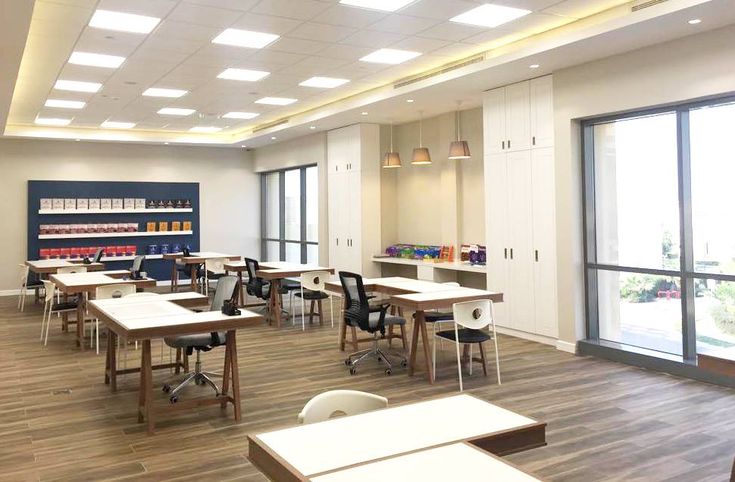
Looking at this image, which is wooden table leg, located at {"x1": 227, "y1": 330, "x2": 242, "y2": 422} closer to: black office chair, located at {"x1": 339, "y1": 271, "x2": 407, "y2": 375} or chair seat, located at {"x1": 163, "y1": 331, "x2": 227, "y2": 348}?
chair seat, located at {"x1": 163, "y1": 331, "x2": 227, "y2": 348}

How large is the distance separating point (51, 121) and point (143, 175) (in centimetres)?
265

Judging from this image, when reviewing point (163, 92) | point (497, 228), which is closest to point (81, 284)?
point (163, 92)

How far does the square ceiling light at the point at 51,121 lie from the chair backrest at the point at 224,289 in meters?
7.93

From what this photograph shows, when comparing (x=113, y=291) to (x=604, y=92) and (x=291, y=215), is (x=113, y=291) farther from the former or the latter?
(x=291, y=215)

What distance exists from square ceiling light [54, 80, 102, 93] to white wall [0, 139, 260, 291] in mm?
4971

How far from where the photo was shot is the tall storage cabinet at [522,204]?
736 centimetres

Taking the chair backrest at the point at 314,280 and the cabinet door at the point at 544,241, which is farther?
the chair backrest at the point at 314,280

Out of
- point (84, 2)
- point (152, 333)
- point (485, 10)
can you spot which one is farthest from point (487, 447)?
point (84, 2)

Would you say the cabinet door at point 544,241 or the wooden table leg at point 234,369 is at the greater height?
→ the cabinet door at point 544,241

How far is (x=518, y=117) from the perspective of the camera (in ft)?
25.3

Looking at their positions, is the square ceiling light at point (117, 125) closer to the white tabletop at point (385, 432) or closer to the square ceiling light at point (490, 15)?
the square ceiling light at point (490, 15)

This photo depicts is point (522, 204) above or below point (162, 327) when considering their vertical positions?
above

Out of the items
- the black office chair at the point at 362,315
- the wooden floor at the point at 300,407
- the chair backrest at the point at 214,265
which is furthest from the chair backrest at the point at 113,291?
the chair backrest at the point at 214,265

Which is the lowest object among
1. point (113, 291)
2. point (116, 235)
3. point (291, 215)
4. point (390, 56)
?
point (113, 291)
